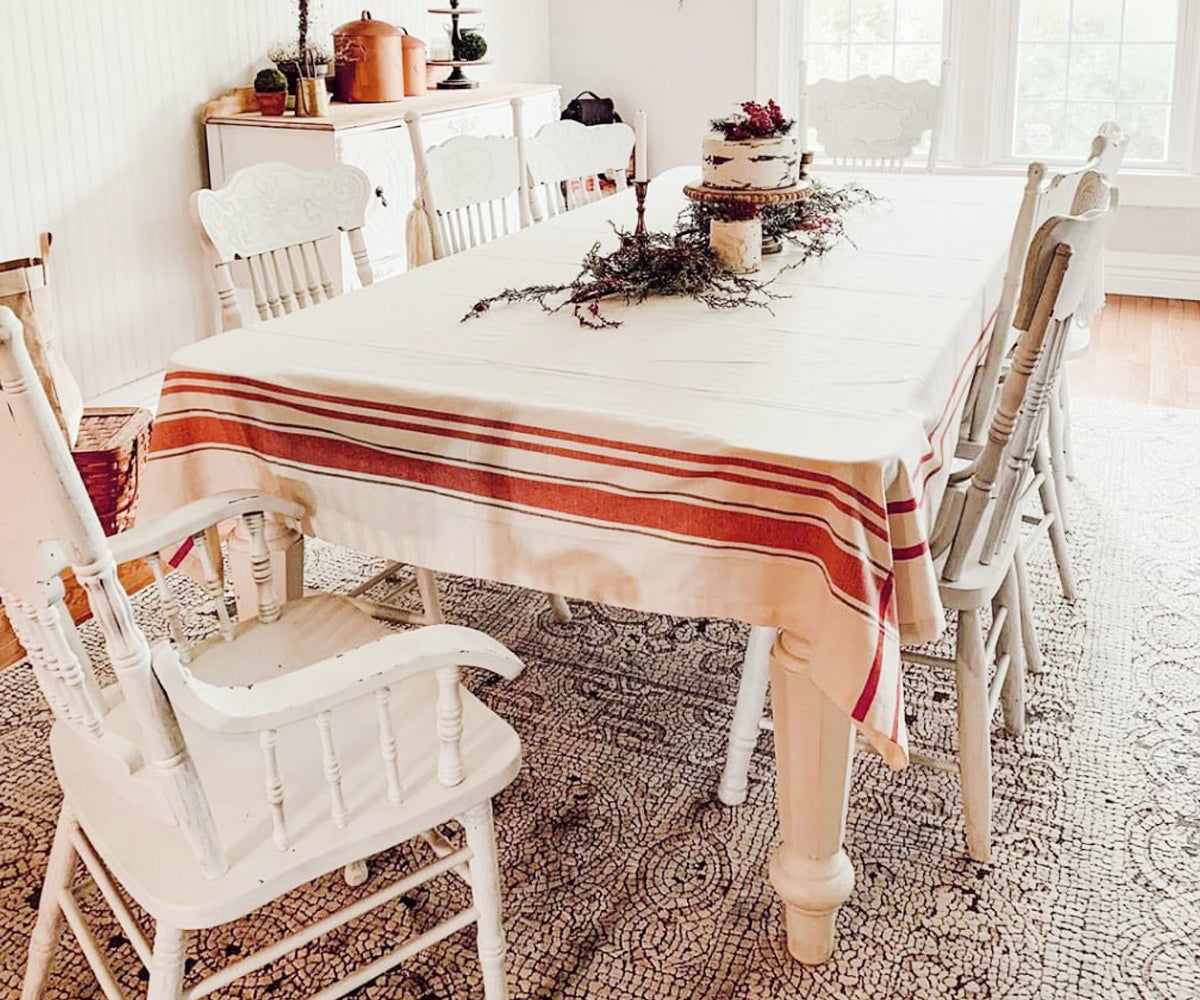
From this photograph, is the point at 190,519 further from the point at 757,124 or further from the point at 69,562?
the point at 757,124

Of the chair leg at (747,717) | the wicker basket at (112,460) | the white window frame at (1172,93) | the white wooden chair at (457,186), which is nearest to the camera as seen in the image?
the chair leg at (747,717)

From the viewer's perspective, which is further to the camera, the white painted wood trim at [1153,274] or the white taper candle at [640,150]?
the white painted wood trim at [1153,274]

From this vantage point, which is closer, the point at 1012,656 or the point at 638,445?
the point at 638,445

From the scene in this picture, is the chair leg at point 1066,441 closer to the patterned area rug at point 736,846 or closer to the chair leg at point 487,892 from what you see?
the patterned area rug at point 736,846

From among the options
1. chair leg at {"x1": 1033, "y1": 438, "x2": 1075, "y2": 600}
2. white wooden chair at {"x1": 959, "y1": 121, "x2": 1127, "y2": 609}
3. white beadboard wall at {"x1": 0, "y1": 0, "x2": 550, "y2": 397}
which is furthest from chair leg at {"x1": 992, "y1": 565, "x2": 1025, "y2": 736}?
white beadboard wall at {"x1": 0, "y1": 0, "x2": 550, "y2": 397}

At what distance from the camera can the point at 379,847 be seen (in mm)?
1393

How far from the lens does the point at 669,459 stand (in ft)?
4.99

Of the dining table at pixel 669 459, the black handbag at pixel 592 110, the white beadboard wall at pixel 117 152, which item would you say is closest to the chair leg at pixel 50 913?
the dining table at pixel 669 459

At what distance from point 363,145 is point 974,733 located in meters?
2.78

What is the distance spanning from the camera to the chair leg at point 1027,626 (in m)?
2.28

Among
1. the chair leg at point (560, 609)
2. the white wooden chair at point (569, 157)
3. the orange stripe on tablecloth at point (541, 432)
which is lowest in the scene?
the chair leg at point (560, 609)

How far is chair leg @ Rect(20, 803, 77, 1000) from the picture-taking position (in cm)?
155

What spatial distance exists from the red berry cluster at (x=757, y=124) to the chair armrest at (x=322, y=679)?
129 centimetres

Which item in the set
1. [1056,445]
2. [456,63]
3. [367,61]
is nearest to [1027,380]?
[1056,445]
